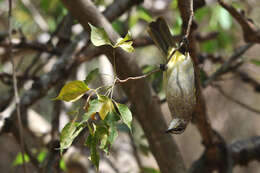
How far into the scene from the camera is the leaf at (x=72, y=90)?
85 cm

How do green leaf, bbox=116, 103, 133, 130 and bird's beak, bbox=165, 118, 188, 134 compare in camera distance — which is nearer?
green leaf, bbox=116, 103, 133, 130

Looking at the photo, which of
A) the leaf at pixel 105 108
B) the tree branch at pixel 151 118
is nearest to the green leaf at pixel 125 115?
the leaf at pixel 105 108

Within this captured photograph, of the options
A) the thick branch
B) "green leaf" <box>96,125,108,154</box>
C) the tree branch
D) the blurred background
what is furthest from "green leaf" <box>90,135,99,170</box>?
the thick branch

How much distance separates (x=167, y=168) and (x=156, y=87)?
67 centimetres

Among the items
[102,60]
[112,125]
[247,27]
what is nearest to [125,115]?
[112,125]

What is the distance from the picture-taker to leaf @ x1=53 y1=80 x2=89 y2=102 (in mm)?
853

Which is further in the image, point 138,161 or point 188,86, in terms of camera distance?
point 138,161

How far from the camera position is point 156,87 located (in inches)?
81.4

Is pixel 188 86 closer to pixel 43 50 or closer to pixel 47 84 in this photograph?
pixel 47 84

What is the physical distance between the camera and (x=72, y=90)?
86 centimetres

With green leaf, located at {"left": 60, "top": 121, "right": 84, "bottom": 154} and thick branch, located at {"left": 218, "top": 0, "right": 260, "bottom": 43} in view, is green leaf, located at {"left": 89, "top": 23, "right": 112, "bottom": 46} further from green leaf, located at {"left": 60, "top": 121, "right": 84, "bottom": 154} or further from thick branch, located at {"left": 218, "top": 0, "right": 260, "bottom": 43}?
thick branch, located at {"left": 218, "top": 0, "right": 260, "bottom": 43}

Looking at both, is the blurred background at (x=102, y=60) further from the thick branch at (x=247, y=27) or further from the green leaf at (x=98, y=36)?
the thick branch at (x=247, y=27)

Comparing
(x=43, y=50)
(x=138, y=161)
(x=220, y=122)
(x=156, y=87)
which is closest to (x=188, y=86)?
(x=156, y=87)

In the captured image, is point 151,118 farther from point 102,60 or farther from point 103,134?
point 102,60
